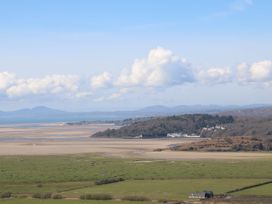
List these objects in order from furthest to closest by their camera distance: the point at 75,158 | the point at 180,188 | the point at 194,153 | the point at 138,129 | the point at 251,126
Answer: the point at 138,129
the point at 251,126
the point at 194,153
the point at 75,158
the point at 180,188

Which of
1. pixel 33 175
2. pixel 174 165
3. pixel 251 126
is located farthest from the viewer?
pixel 251 126

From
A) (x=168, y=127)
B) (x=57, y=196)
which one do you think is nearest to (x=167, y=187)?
(x=57, y=196)

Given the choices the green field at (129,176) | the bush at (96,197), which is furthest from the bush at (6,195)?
the bush at (96,197)

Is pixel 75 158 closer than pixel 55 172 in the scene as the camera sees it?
No

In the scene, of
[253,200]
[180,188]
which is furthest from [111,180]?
[253,200]

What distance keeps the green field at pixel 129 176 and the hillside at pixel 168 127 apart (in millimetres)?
60911

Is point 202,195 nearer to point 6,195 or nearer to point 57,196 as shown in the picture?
point 57,196

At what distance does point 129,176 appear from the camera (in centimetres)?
5569

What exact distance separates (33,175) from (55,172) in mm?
3008

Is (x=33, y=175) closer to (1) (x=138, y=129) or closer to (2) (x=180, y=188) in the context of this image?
(2) (x=180, y=188)

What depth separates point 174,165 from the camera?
65.7 m

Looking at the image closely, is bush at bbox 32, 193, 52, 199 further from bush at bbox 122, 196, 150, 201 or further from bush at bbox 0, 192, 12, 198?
bush at bbox 122, 196, 150, 201

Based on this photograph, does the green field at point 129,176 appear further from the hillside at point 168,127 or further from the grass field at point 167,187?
the hillside at point 168,127

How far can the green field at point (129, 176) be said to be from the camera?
149 ft
